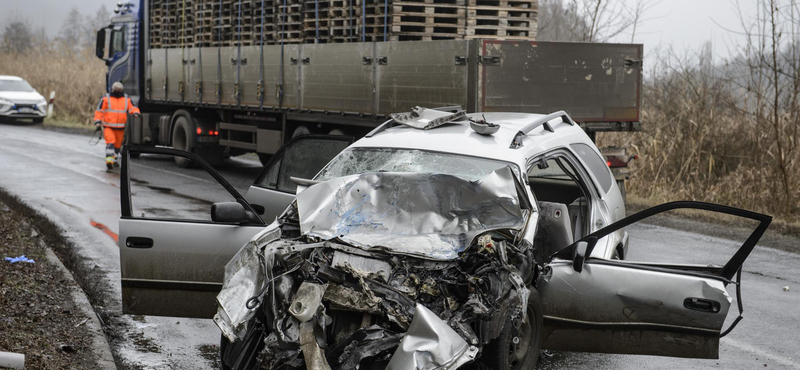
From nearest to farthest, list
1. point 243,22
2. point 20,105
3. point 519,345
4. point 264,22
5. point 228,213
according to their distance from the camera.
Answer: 1. point 519,345
2. point 228,213
3. point 264,22
4. point 243,22
5. point 20,105

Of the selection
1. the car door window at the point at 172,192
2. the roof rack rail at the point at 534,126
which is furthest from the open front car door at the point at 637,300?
the car door window at the point at 172,192

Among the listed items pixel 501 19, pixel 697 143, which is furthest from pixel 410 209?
pixel 697 143

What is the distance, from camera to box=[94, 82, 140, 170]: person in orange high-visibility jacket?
1667cm

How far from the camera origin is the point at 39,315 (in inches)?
242

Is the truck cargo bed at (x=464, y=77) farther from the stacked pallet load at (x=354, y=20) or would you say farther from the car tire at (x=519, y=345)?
the car tire at (x=519, y=345)

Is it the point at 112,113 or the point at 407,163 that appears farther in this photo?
the point at 112,113

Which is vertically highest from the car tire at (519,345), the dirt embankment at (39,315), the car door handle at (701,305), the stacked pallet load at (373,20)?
the stacked pallet load at (373,20)

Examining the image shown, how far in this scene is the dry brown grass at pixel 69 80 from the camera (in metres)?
31.9

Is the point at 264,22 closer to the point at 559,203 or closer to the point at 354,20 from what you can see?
the point at 354,20

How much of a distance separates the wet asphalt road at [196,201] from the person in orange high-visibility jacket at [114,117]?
1.66 ft

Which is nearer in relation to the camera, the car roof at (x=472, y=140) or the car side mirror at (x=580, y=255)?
the car side mirror at (x=580, y=255)

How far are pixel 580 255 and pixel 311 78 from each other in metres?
9.59

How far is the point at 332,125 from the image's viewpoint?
14.0 meters

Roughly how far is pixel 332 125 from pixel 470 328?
10.0 metres
